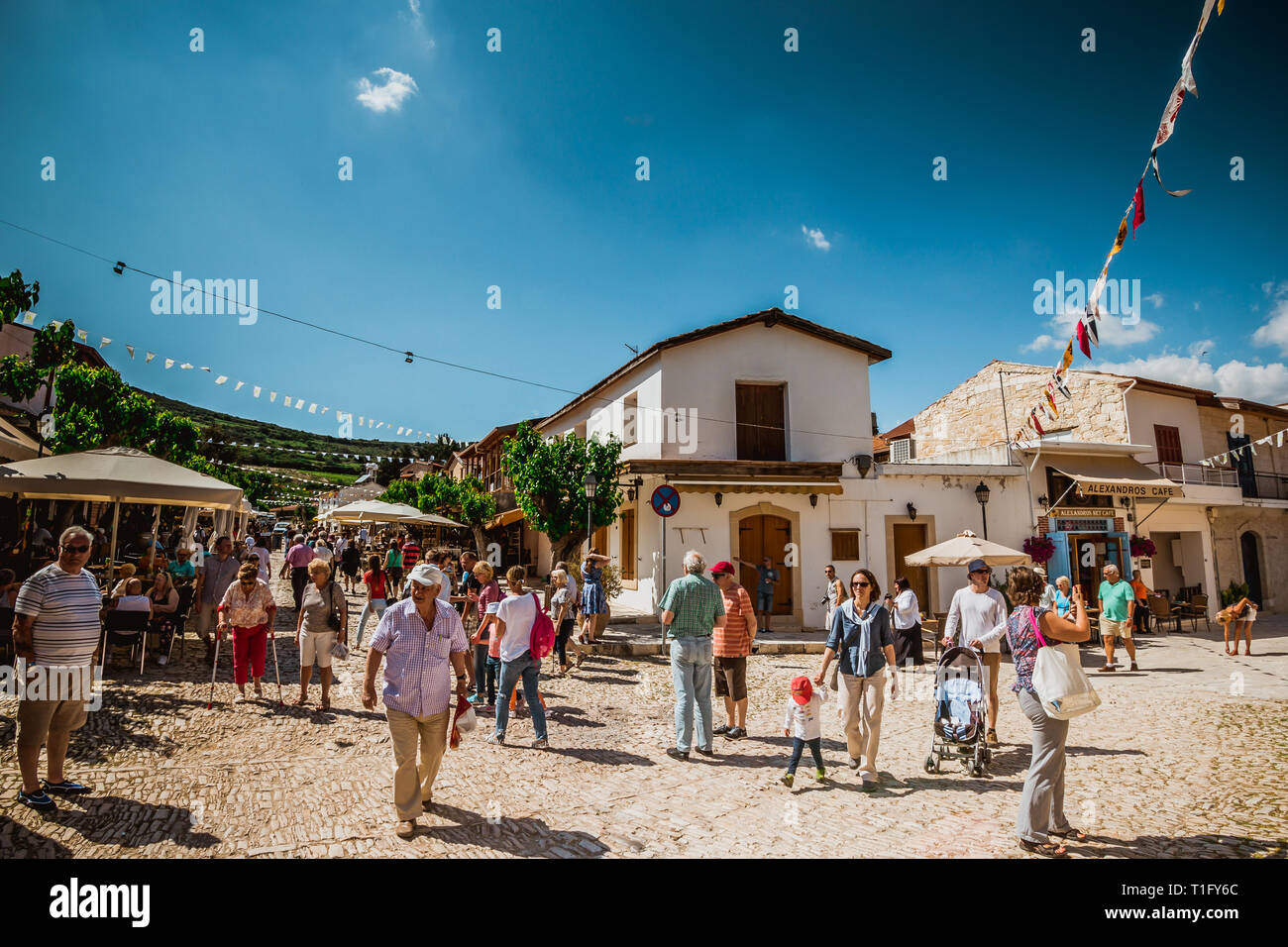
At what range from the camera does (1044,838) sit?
4027mm

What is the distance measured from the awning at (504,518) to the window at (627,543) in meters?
6.69

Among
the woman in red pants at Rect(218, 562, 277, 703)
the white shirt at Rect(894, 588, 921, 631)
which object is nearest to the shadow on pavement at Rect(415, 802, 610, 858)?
the woman in red pants at Rect(218, 562, 277, 703)

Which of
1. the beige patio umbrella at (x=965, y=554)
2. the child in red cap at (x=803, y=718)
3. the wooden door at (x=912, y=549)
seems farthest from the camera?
the wooden door at (x=912, y=549)

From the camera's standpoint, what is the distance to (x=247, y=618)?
712 cm

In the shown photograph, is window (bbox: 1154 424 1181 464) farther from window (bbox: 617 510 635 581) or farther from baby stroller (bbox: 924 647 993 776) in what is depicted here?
baby stroller (bbox: 924 647 993 776)

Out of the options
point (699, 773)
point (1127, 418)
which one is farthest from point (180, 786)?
point (1127, 418)

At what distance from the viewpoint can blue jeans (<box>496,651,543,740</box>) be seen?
20.7ft

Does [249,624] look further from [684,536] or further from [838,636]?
[684,536]

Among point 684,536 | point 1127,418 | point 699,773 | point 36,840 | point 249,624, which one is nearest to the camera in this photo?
point 36,840

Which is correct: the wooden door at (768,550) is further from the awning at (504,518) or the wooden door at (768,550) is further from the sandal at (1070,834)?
the sandal at (1070,834)

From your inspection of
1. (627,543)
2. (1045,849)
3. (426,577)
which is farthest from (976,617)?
(627,543)

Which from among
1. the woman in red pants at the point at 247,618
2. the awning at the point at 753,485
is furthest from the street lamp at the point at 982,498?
the woman in red pants at the point at 247,618

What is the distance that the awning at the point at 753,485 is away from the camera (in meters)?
14.2
